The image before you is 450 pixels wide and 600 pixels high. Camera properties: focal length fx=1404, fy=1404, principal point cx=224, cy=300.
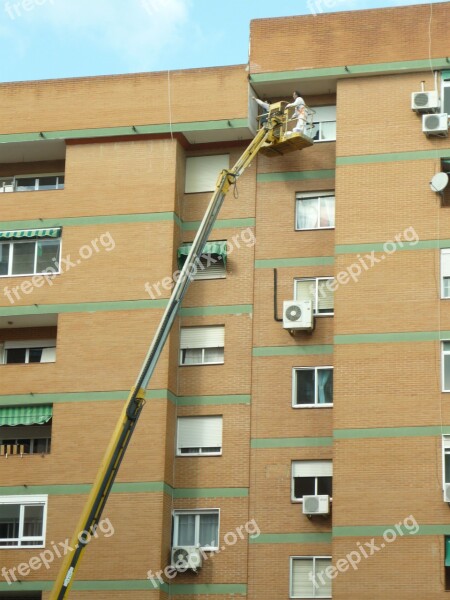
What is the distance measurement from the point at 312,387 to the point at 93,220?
7.18 meters

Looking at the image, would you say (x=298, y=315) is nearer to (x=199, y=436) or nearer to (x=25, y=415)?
(x=199, y=436)

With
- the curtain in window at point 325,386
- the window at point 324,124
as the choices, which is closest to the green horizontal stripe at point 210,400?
the curtain in window at point 325,386

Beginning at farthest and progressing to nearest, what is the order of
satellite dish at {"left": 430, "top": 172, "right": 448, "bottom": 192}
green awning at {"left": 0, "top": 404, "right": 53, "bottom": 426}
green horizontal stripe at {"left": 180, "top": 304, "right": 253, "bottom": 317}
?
green horizontal stripe at {"left": 180, "top": 304, "right": 253, "bottom": 317}
green awning at {"left": 0, "top": 404, "right": 53, "bottom": 426}
satellite dish at {"left": 430, "top": 172, "right": 448, "bottom": 192}

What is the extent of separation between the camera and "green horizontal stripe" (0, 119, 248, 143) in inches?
1414

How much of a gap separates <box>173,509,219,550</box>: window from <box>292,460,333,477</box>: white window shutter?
2.18 m

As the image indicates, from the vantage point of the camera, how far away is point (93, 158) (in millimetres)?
36812

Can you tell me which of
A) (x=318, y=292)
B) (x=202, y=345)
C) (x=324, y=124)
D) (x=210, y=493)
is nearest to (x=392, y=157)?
(x=324, y=124)

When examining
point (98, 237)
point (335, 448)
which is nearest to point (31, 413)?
point (98, 237)

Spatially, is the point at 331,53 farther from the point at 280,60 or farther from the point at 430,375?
the point at 430,375

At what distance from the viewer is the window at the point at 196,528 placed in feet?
111

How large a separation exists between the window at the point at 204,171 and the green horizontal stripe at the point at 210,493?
790 cm

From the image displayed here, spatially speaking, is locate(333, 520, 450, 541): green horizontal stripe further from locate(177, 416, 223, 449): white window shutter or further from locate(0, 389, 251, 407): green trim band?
locate(0, 389, 251, 407): green trim band

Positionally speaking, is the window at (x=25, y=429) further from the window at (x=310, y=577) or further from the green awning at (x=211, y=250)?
the window at (x=310, y=577)

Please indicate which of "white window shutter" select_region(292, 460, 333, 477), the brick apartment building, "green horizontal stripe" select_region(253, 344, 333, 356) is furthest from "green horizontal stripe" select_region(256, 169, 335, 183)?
"white window shutter" select_region(292, 460, 333, 477)
